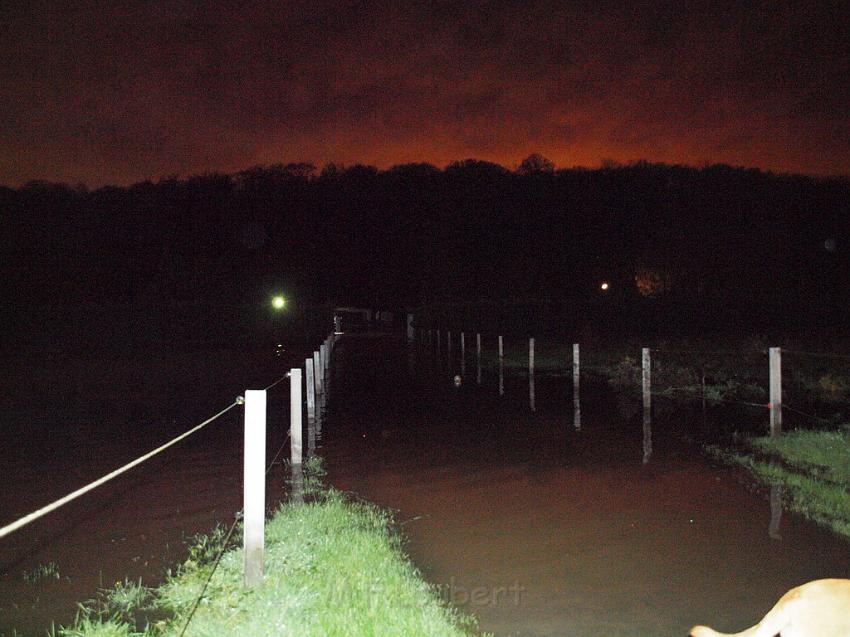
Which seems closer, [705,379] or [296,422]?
[296,422]

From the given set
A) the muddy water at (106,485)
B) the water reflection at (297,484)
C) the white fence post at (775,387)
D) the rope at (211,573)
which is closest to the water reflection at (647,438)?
the white fence post at (775,387)

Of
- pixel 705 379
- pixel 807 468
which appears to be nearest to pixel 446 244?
pixel 705 379

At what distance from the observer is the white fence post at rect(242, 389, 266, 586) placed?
500 centimetres

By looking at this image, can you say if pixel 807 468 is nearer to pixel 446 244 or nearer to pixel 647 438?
pixel 647 438

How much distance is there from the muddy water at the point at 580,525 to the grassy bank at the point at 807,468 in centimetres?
31

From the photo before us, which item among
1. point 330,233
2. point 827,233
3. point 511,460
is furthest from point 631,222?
point 511,460

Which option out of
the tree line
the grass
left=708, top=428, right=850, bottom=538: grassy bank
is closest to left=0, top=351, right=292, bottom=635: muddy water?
the grass

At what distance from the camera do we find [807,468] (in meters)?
9.00

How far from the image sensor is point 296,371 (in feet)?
31.9

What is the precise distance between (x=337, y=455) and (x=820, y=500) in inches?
236

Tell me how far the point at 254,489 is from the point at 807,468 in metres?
6.84

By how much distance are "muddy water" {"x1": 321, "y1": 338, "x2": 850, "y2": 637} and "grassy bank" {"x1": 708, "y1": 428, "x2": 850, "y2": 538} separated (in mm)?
309

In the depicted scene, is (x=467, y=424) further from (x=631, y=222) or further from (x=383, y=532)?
(x=631, y=222)

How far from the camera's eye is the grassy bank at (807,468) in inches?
288
